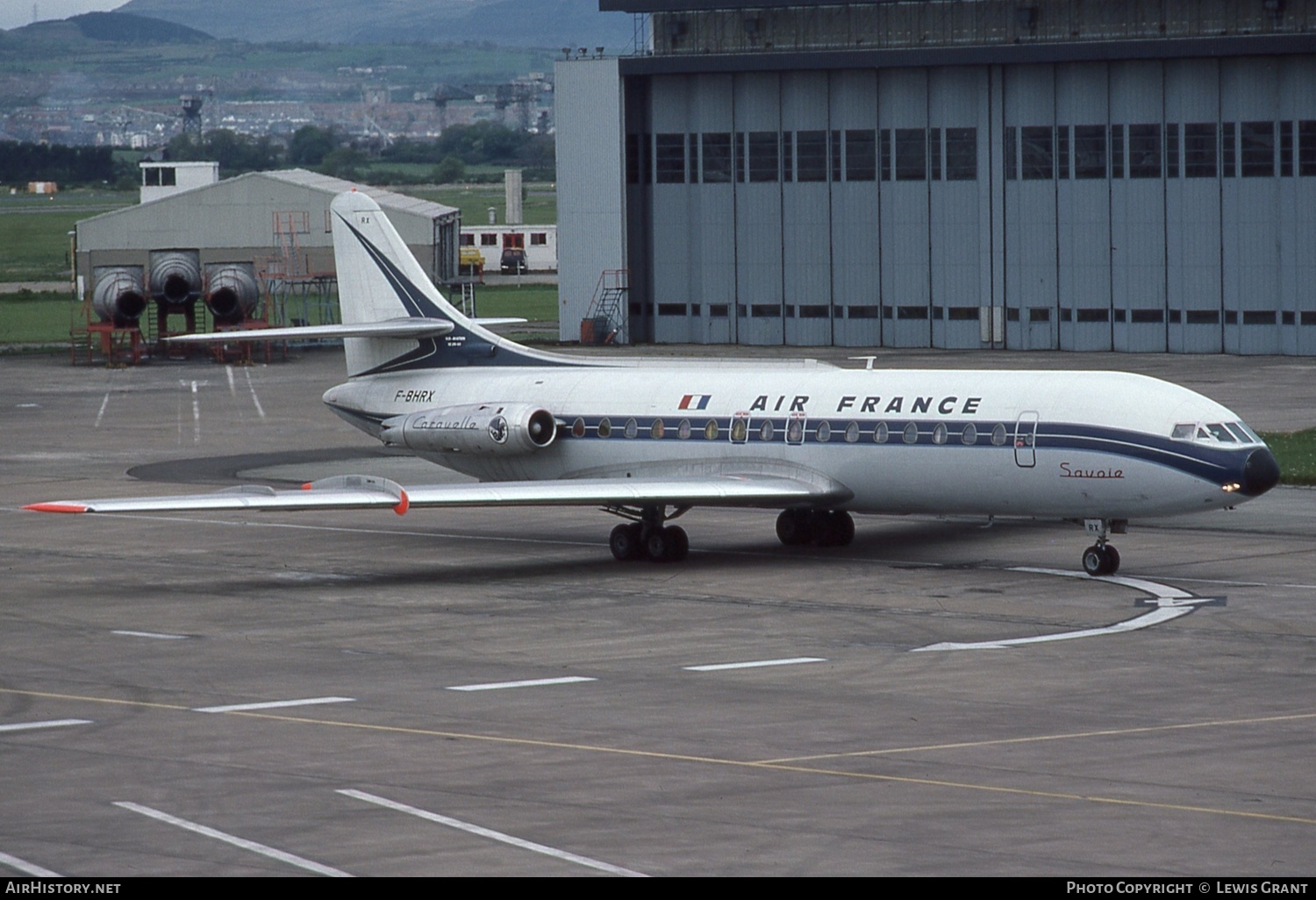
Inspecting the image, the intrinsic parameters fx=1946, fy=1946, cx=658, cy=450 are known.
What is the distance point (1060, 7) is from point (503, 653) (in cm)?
5448

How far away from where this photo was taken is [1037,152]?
7338 cm

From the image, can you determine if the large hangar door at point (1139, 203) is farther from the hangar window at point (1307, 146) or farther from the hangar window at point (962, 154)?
the hangar window at point (962, 154)

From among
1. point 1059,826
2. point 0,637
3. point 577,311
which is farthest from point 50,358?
point 1059,826

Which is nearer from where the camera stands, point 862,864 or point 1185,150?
point 862,864

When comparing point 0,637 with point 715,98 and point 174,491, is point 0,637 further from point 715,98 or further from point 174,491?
point 715,98

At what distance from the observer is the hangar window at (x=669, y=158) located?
264ft

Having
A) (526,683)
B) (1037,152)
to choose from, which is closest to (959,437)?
(526,683)

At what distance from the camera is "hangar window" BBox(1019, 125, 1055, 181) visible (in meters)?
73.1

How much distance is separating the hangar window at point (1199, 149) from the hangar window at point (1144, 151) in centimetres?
101

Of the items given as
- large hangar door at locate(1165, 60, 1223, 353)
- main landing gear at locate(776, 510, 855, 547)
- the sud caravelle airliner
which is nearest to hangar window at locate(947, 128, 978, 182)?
large hangar door at locate(1165, 60, 1223, 353)

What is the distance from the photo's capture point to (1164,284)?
71312mm

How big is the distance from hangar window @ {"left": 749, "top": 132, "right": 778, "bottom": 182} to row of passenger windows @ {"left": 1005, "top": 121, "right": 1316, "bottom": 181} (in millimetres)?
9839

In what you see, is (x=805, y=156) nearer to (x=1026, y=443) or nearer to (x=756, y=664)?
(x=1026, y=443)

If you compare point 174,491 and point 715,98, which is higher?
point 715,98
